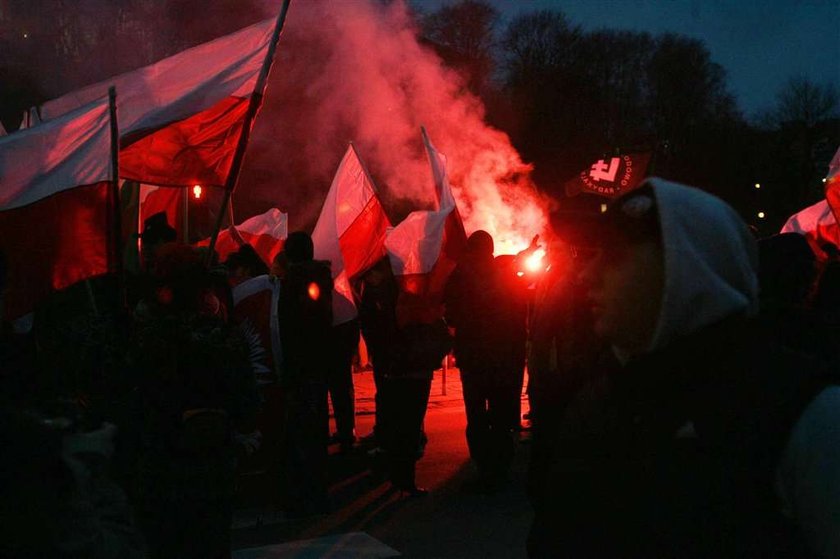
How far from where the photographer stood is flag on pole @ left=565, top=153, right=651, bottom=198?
24.6 feet

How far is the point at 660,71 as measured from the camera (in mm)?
39750

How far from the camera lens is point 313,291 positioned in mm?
5809

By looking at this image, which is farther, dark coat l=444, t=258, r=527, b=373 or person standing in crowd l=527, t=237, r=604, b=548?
dark coat l=444, t=258, r=527, b=373

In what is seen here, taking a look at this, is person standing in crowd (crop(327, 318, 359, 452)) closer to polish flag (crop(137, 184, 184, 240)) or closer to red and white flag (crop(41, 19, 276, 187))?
polish flag (crop(137, 184, 184, 240))

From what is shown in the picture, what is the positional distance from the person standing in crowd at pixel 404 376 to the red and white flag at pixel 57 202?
2709 mm

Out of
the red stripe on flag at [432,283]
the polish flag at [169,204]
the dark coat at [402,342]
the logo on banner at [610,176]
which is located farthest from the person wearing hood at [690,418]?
the polish flag at [169,204]

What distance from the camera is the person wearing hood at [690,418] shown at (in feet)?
4.78

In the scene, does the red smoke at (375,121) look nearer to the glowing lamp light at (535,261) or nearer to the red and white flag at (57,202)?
the glowing lamp light at (535,261)

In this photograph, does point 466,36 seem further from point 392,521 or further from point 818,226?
point 392,521

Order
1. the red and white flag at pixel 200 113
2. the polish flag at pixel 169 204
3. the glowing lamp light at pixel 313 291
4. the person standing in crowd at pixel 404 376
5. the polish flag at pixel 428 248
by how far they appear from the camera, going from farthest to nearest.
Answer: the polish flag at pixel 169 204, the polish flag at pixel 428 248, the person standing in crowd at pixel 404 376, the glowing lamp light at pixel 313 291, the red and white flag at pixel 200 113

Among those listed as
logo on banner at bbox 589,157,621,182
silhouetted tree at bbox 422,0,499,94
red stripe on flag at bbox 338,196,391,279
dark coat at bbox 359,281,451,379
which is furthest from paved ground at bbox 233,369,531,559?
silhouetted tree at bbox 422,0,499,94

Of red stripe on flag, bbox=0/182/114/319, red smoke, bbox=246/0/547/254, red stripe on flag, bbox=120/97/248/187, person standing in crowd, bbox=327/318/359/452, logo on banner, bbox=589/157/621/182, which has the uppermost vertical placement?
red smoke, bbox=246/0/547/254

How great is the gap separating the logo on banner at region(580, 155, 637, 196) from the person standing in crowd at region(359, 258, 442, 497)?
86.5 inches

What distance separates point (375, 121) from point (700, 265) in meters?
14.0
